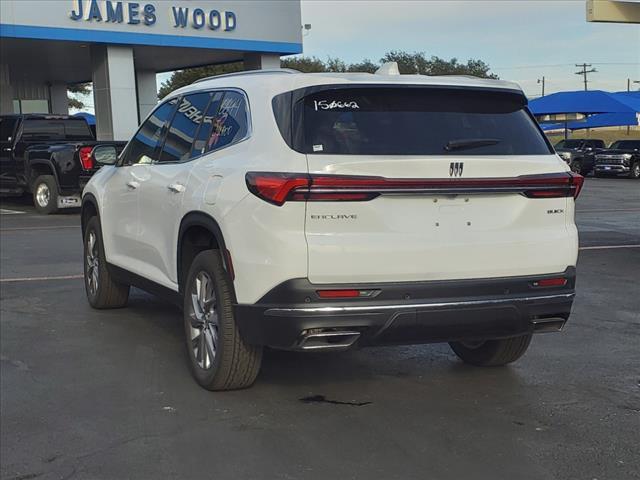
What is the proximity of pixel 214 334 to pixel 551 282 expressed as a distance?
2036mm

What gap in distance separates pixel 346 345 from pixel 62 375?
2179mm

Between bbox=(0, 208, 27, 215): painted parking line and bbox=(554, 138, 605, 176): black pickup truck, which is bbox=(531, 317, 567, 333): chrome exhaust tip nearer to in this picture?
bbox=(0, 208, 27, 215): painted parking line

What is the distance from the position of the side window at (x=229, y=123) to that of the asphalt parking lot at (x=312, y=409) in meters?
1.55

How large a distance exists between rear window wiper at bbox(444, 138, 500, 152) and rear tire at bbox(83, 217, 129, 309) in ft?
11.8

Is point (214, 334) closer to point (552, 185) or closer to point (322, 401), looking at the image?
point (322, 401)

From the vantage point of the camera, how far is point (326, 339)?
421cm

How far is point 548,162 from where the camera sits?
456 centimetres

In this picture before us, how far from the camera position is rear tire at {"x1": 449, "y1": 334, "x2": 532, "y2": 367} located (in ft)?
17.4

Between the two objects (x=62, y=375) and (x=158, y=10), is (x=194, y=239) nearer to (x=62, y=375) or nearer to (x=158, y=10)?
(x=62, y=375)

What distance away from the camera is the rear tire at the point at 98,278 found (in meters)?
6.93

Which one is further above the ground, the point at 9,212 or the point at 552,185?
the point at 552,185

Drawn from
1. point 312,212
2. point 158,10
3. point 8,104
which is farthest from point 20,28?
point 312,212

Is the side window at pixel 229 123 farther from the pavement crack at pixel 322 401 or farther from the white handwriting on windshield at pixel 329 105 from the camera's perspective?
the pavement crack at pixel 322 401

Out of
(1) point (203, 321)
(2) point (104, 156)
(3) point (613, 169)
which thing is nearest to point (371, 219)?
(1) point (203, 321)
